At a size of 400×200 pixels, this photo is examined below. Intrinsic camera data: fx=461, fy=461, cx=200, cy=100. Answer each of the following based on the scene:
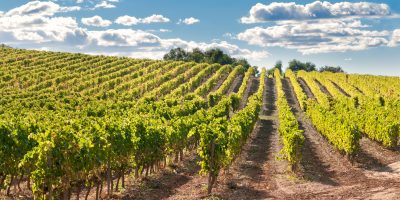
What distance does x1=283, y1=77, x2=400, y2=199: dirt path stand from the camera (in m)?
26.2

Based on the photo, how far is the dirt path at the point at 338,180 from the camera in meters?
26.2

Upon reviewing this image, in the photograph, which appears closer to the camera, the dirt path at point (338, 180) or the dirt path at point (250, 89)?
the dirt path at point (338, 180)

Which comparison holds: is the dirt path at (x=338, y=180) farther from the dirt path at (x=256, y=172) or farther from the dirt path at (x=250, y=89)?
the dirt path at (x=250, y=89)

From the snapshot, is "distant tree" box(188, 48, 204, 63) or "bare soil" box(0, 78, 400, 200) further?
"distant tree" box(188, 48, 204, 63)

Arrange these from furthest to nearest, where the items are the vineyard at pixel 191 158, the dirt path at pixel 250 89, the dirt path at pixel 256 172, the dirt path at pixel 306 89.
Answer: the dirt path at pixel 306 89, the dirt path at pixel 250 89, the dirt path at pixel 256 172, the vineyard at pixel 191 158

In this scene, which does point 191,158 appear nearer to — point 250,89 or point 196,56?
point 250,89

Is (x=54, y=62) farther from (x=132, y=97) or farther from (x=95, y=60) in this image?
(x=132, y=97)

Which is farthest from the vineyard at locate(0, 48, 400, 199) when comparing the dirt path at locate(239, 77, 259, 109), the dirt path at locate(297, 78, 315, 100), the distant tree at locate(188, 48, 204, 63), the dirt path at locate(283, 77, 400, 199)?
the distant tree at locate(188, 48, 204, 63)

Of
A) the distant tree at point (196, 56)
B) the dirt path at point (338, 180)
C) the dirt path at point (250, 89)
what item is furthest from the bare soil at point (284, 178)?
the distant tree at point (196, 56)

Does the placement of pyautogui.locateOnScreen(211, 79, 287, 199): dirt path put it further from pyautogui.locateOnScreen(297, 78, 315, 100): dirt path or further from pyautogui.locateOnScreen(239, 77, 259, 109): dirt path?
pyautogui.locateOnScreen(297, 78, 315, 100): dirt path

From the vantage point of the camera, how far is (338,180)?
30.8 meters

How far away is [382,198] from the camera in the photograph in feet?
80.6

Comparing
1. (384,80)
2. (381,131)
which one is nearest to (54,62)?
(384,80)

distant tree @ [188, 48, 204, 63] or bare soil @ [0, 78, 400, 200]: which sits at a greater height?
distant tree @ [188, 48, 204, 63]
